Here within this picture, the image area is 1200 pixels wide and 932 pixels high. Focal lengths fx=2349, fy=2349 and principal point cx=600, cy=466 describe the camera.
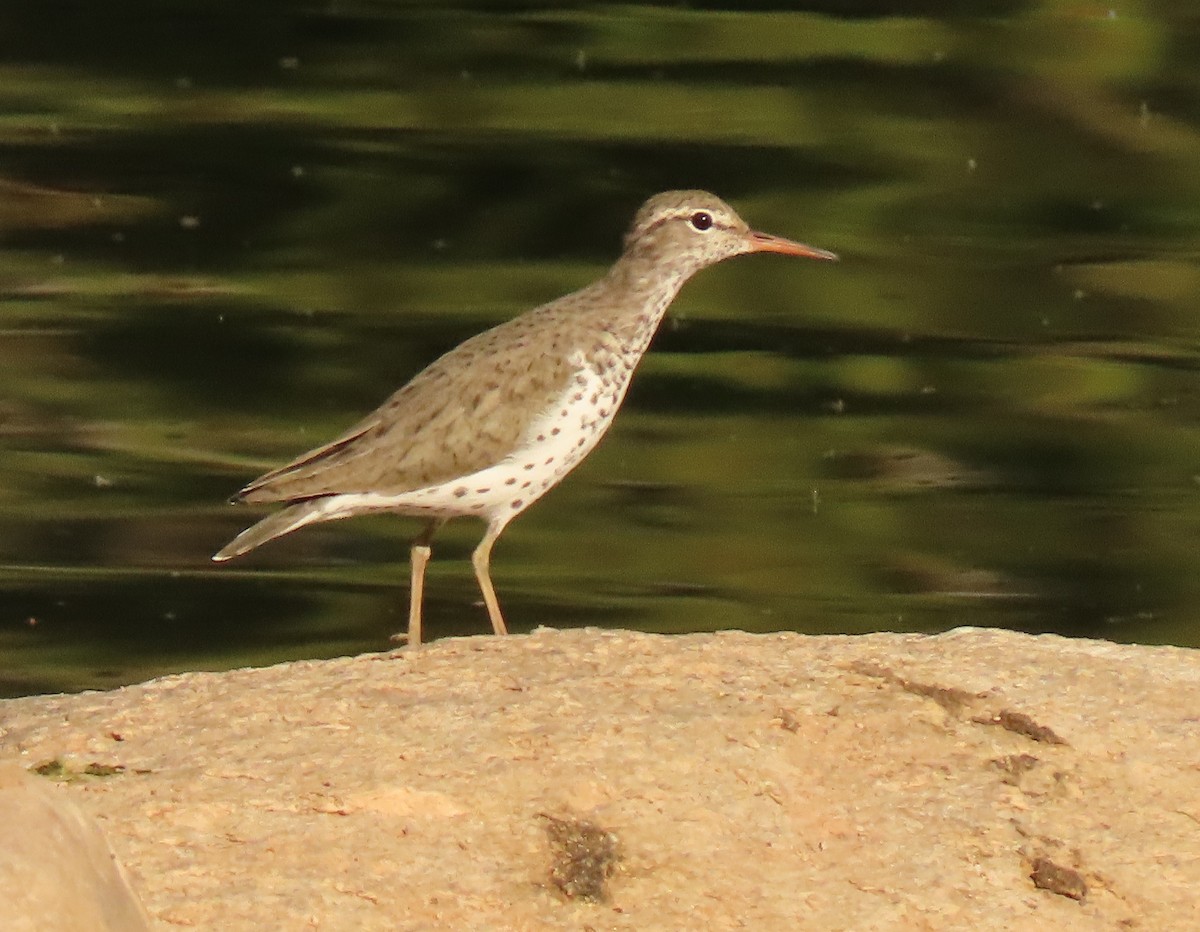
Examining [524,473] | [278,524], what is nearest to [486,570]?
[524,473]

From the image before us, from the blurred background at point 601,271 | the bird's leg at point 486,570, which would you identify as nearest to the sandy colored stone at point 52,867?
the bird's leg at point 486,570

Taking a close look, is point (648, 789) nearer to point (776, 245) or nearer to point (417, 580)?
point (417, 580)

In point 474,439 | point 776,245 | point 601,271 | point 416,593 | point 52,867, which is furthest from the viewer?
point 601,271

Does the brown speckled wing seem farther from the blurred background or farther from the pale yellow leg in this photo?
the blurred background

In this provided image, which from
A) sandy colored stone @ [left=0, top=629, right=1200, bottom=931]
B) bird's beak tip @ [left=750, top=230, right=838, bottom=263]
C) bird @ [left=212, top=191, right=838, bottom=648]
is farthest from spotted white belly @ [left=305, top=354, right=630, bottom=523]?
bird's beak tip @ [left=750, top=230, right=838, bottom=263]

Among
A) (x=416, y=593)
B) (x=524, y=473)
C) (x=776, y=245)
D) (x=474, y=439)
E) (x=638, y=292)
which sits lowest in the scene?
(x=416, y=593)

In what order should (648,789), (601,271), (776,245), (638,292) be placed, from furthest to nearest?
(601,271)
(776,245)
(638,292)
(648,789)

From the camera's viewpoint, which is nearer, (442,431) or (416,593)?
(442,431)
